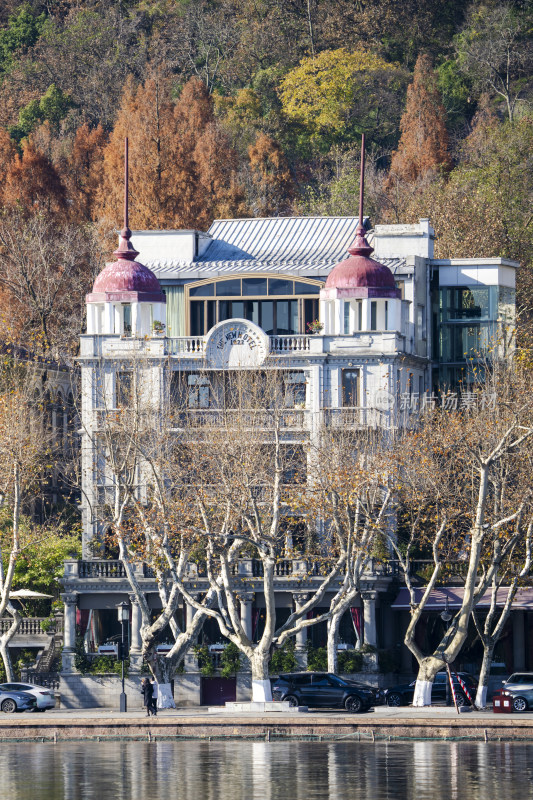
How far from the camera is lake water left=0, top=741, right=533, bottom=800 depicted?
44594 mm

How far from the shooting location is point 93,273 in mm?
114625

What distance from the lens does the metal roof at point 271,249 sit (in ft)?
313

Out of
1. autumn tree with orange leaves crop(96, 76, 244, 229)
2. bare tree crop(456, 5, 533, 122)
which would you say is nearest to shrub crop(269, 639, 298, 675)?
autumn tree with orange leaves crop(96, 76, 244, 229)

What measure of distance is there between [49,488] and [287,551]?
2798 cm

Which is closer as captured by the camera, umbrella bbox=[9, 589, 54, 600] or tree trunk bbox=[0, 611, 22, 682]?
tree trunk bbox=[0, 611, 22, 682]

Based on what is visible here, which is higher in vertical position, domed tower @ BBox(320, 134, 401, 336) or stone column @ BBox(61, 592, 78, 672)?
domed tower @ BBox(320, 134, 401, 336)

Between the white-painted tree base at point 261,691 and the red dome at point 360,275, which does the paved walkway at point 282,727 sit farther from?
the red dome at point 360,275

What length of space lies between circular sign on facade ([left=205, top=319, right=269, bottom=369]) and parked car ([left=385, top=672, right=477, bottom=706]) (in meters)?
20.7

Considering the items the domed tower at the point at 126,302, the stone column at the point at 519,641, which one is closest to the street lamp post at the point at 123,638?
the domed tower at the point at 126,302

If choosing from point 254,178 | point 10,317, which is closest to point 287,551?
point 10,317

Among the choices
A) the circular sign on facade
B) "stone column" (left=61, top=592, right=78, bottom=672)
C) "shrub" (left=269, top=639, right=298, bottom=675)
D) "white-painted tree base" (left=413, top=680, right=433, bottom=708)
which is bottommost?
"white-painted tree base" (left=413, top=680, right=433, bottom=708)

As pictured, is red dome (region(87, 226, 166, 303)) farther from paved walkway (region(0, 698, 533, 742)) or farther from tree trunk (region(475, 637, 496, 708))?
paved walkway (region(0, 698, 533, 742))

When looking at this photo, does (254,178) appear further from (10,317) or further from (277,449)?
(277,449)

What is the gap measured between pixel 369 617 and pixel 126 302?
20965mm
